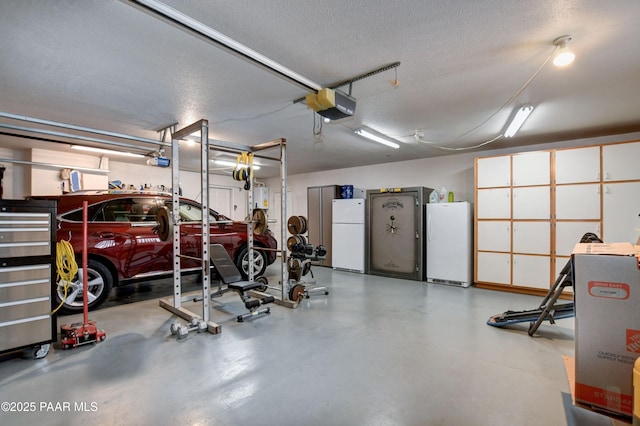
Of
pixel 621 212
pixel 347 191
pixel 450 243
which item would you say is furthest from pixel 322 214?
pixel 621 212

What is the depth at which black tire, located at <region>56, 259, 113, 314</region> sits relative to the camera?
3.64 metres

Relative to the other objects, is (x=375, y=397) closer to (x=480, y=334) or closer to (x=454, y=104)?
(x=480, y=334)

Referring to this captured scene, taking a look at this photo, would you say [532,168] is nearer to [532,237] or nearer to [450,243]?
[532,237]

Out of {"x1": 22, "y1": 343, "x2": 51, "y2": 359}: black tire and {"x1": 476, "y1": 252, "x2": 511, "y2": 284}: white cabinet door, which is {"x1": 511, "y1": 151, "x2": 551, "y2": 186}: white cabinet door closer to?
{"x1": 476, "y1": 252, "x2": 511, "y2": 284}: white cabinet door

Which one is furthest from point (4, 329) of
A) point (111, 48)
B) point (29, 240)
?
point (111, 48)

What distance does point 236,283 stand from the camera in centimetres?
367

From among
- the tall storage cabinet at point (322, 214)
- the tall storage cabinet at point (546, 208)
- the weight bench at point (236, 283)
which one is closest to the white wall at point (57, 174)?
the weight bench at point (236, 283)

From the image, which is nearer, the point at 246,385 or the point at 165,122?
the point at 246,385

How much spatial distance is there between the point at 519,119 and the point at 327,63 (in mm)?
2839

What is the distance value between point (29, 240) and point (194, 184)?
5.72 metres

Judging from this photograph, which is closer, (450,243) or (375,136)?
(375,136)

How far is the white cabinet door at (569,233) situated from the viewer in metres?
4.30

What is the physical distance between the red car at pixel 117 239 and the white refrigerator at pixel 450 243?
3.83 meters

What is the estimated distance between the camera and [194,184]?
316 inches
